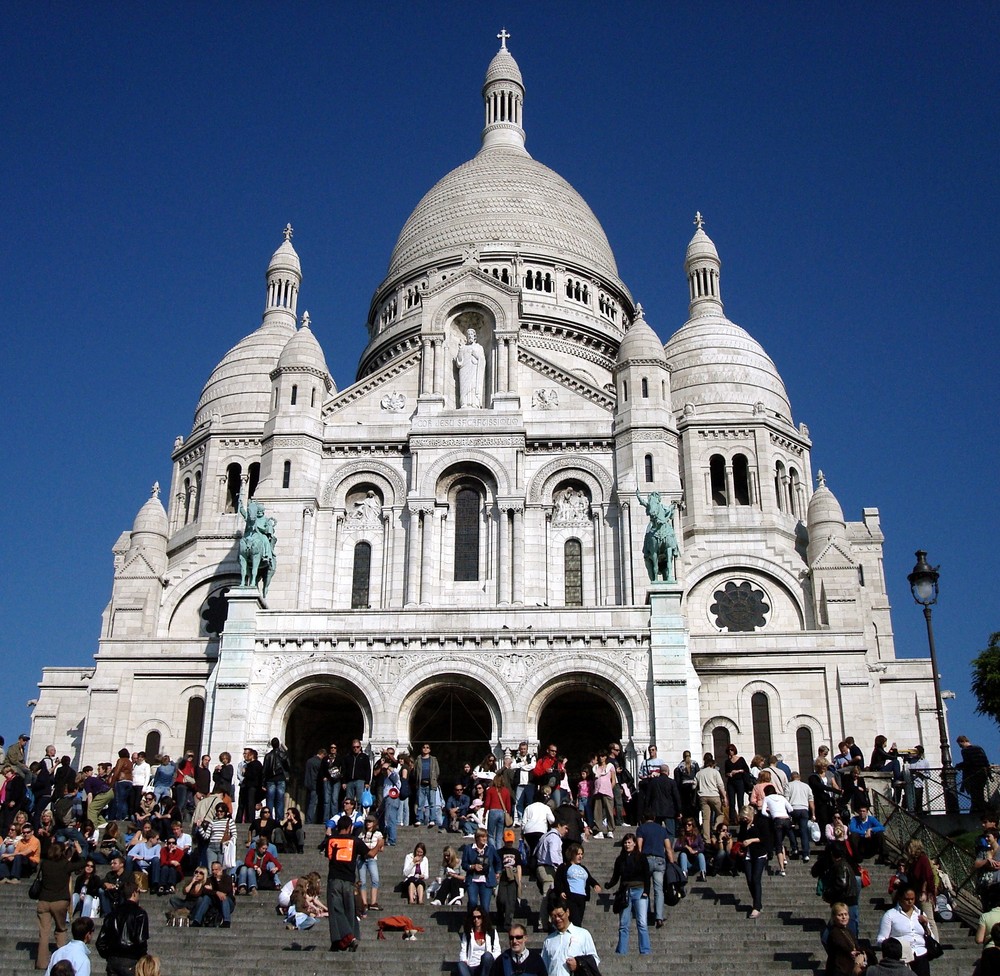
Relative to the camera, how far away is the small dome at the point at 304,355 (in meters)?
43.4

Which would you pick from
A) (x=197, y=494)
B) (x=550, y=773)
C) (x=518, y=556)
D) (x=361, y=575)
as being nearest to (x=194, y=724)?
(x=361, y=575)

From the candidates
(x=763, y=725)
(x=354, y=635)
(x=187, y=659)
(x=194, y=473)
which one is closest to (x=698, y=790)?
(x=354, y=635)

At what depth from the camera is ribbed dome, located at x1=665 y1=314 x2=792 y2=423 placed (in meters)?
52.4

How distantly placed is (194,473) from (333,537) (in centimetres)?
1420

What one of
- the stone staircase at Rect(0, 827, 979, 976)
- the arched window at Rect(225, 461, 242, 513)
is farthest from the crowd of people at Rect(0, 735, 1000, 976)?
the arched window at Rect(225, 461, 242, 513)

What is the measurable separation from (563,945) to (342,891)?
505cm

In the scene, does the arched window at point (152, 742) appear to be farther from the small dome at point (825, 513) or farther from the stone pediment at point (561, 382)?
the small dome at point (825, 513)

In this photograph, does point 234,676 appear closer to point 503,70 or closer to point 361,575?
point 361,575

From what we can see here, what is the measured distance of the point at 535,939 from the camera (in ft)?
63.7

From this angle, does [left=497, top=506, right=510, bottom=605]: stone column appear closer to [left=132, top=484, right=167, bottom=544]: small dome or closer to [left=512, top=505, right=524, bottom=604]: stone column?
[left=512, top=505, right=524, bottom=604]: stone column

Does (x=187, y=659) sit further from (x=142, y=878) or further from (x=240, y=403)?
(x=142, y=878)

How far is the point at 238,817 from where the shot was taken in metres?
30.1

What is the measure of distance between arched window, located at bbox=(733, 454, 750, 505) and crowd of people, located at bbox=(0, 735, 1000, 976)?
70.4ft

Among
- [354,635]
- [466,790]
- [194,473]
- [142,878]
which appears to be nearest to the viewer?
[142,878]
